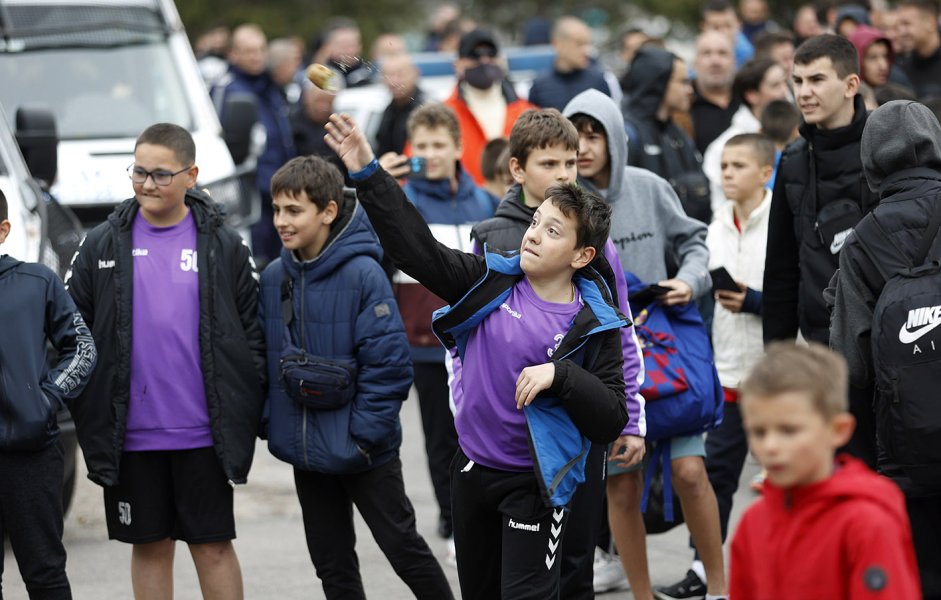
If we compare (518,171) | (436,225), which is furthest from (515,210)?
(436,225)

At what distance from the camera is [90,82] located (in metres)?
10.3

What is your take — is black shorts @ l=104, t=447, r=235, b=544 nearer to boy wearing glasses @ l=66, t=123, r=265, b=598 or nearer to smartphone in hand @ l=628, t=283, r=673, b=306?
boy wearing glasses @ l=66, t=123, r=265, b=598

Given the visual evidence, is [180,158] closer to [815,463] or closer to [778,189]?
[778,189]

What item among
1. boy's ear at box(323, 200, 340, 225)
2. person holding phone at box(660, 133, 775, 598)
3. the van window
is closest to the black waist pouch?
boy's ear at box(323, 200, 340, 225)

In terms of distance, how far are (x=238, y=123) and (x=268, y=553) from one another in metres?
4.66

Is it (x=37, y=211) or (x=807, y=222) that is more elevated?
(x=37, y=211)

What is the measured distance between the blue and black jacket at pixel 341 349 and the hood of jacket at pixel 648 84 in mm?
3126

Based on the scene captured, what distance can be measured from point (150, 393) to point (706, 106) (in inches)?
233

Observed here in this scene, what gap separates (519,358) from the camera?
180 inches

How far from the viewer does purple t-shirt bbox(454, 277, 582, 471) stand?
458cm

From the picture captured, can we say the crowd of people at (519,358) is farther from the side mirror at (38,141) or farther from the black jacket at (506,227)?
the side mirror at (38,141)

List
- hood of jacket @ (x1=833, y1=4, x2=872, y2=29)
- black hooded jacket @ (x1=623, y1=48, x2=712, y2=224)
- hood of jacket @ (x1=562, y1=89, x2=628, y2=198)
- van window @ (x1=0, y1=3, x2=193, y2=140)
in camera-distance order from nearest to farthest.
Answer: hood of jacket @ (x1=562, y1=89, x2=628, y2=198) < black hooded jacket @ (x1=623, y1=48, x2=712, y2=224) < van window @ (x1=0, y1=3, x2=193, y2=140) < hood of jacket @ (x1=833, y1=4, x2=872, y2=29)

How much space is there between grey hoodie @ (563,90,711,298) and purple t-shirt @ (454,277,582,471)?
1.28 metres

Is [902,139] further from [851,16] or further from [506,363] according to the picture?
[851,16]
